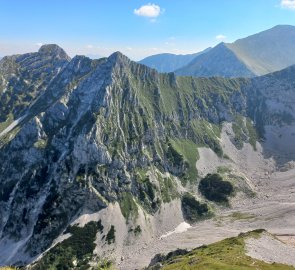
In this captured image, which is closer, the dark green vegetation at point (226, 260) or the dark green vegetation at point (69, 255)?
the dark green vegetation at point (226, 260)

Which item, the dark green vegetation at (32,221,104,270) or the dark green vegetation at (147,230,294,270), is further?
the dark green vegetation at (32,221,104,270)

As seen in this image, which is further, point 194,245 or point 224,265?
point 194,245

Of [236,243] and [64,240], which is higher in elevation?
[236,243]

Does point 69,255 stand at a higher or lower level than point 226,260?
lower

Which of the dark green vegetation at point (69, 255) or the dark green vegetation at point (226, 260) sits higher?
the dark green vegetation at point (226, 260)

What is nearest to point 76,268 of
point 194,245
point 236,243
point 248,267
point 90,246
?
point 90,246

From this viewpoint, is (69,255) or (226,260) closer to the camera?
(226,260)

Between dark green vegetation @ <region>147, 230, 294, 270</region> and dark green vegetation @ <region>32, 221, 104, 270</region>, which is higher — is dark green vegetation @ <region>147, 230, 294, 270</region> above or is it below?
above

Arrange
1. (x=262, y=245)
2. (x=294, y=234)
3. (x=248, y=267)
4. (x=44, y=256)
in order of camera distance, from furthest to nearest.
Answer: (x=44, y=256), (x=294, y=234), (x=262, y=245), (x=248, y=267)

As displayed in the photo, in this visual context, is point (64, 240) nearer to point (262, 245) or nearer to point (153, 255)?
point (153, 255)

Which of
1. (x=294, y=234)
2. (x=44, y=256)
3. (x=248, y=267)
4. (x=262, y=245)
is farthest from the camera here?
(x=44, y=256)
